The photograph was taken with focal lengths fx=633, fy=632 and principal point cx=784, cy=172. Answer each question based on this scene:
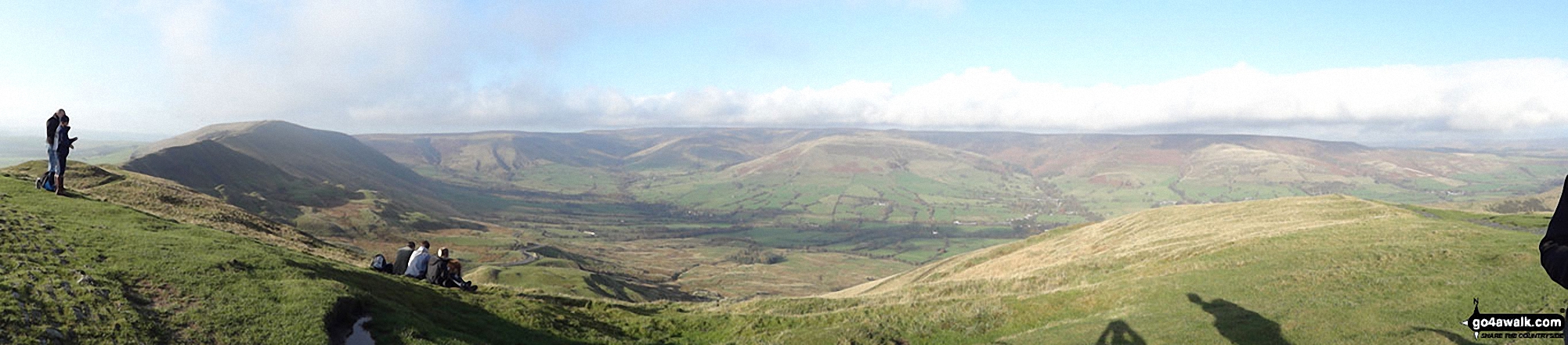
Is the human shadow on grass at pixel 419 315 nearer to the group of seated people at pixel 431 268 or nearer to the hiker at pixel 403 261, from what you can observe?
the group of seated people at pixel 431 268

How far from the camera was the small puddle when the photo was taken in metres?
17.4

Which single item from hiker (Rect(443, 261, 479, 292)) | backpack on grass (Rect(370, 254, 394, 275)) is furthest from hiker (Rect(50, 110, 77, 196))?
hiker (Rect(443, 261, 479, 292))

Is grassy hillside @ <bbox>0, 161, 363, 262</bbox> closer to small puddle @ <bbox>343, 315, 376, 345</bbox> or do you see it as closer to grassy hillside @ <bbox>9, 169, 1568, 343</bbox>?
grassy hillside @ <bbox>9, 169, 1568, 343</bbox>

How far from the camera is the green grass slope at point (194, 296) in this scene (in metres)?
15.1

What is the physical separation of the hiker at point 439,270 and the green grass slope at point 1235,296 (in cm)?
1280

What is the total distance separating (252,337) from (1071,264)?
150ft

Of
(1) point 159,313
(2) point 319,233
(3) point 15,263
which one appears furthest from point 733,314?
(2) point 319,233

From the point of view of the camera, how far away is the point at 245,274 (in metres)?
19.8

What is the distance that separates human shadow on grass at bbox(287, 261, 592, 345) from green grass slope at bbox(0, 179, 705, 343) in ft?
0.21

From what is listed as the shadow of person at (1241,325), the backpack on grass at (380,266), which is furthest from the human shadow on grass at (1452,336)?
the backpack on grass at (380,266)

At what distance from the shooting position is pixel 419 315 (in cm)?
2094

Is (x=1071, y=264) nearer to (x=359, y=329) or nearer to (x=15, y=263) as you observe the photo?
(x=359, y=329)

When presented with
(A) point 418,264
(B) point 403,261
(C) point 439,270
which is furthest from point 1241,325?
(B) point 403,261

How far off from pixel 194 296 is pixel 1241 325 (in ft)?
111
